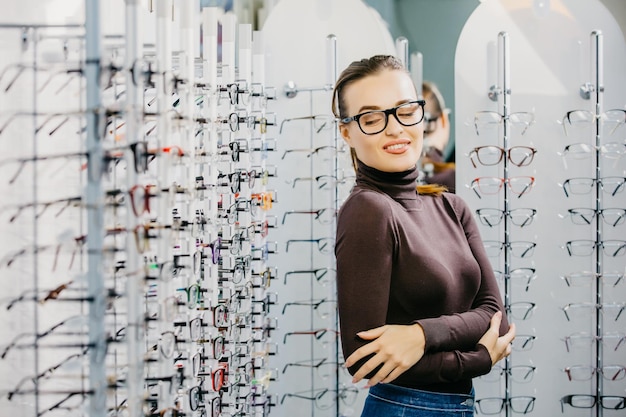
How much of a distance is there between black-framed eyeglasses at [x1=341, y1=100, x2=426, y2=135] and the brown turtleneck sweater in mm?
92

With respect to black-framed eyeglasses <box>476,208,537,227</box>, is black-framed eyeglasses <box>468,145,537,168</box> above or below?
above

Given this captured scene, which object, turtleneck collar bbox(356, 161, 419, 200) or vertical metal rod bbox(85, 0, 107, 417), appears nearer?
vertical metal rod bbox(85, 0, 107, 417)

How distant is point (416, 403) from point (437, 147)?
12.6ft

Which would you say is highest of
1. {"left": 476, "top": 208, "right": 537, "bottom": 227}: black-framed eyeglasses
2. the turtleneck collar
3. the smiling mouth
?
the smiling mouth

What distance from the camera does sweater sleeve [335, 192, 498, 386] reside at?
73.6 inches

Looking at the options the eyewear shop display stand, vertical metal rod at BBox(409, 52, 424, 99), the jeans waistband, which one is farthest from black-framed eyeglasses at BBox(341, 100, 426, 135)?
vertical metal rod at BBox(409, 52, 424, 99)

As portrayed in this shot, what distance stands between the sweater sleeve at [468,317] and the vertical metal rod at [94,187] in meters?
0.68

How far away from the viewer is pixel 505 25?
4.40m

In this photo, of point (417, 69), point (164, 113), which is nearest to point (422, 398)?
point (164, 113)

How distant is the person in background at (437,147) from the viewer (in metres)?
5.68

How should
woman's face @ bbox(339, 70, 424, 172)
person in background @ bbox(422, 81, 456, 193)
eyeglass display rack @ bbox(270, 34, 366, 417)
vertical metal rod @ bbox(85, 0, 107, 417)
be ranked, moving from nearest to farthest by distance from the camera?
1. vertical metal rod @ bbox(85, 0, 107, 417)
2. woman's face @ bbox(339, 70, 424, 172)
3. eyeglass display rack @ bbox(270, 34, 366, 417)
4. person in background @ bbox(422, 81, 456, 193)

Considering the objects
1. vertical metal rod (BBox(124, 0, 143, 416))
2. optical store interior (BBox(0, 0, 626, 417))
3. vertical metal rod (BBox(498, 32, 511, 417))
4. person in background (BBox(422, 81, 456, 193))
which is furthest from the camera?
person in background (BBox(422, 81, 456, 193))

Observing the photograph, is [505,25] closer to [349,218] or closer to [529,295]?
[529,295]

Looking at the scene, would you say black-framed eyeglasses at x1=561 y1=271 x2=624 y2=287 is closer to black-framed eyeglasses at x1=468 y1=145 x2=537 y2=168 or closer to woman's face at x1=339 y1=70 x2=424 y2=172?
black-framed eyeglasses at x1=468 y1=145 x2=537 y2=168
